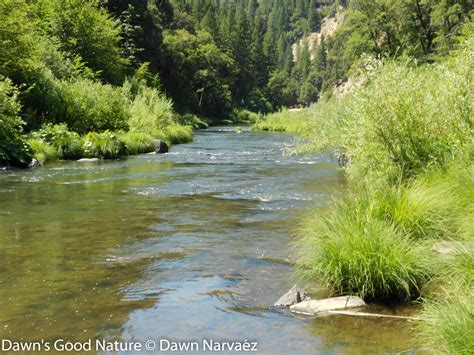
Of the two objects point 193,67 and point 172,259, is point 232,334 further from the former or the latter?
point 193,67

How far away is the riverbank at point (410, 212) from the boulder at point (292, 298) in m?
0.42

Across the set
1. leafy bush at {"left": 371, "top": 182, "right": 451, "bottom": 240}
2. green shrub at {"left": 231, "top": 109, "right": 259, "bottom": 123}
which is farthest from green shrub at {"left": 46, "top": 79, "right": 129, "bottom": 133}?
green shrub at {"left": 231, "top": 109, "right": 259, "bottom": 123}

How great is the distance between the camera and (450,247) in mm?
7785

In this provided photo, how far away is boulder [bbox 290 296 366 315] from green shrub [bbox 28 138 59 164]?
21530 millimetres

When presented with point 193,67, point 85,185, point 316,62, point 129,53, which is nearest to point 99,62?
point 129,53

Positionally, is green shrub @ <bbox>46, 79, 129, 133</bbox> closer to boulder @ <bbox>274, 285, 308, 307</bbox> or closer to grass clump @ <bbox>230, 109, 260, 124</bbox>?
boulder @ <bbox>274, 285, 308, 307</bbox>

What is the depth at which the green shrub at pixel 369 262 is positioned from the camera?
701cm

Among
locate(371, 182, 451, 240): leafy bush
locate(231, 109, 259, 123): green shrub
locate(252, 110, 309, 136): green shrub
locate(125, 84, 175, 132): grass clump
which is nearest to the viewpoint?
locate(371, 182, 451, 240): leafy bush

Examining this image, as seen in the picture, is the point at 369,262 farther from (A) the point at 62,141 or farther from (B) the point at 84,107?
(B) the point at 84,107

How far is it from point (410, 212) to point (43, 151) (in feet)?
71.5

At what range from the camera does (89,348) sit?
5.79 m

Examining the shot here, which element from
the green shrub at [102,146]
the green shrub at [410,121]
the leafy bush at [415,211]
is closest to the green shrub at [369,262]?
the leafy bush at [415,211]

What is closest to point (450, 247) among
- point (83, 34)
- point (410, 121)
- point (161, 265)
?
point (161, 265)

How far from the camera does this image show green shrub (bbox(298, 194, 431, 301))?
7008 millimetres
